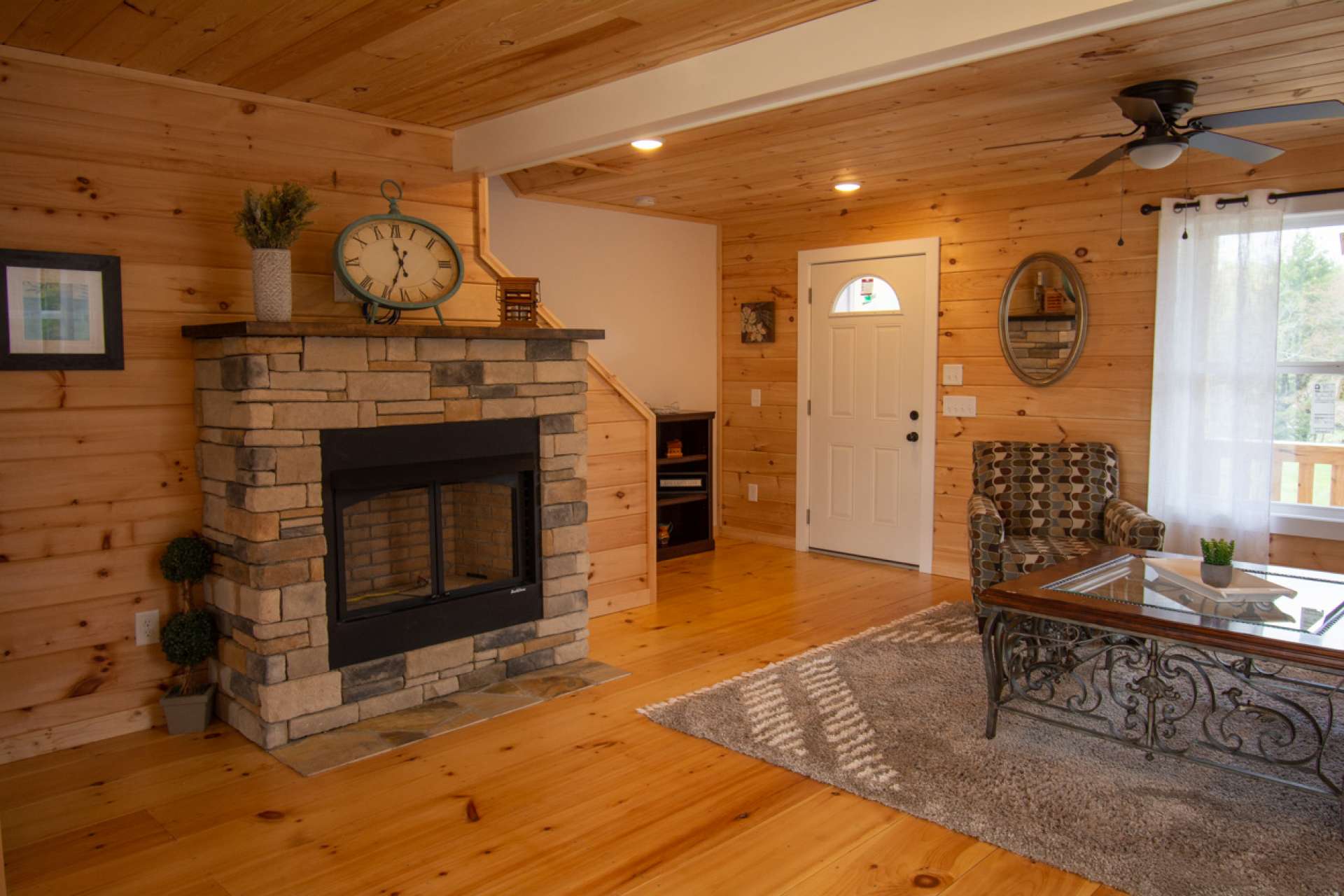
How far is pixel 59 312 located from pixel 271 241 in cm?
69

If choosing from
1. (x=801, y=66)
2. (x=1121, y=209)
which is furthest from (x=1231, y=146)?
(x=801, y=66)

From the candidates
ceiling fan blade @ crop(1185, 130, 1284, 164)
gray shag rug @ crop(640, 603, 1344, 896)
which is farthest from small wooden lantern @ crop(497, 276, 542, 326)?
ceiling fan blade @ crop(1185, 130, 1284, 164)

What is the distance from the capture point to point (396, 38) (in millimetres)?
2836

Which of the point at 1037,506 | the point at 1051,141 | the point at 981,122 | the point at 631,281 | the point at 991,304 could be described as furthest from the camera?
the point at 631,281

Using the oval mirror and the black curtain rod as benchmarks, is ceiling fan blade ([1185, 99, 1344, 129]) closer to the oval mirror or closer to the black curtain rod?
the black curtain rod

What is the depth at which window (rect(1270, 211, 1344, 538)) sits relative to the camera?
444 cm

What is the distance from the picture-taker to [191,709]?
3332 mm

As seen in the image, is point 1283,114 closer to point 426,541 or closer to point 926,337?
point 926,337

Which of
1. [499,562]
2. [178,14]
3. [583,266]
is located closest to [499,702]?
[499,562]

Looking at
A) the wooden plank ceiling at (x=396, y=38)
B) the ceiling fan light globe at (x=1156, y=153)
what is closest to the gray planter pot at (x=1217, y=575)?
the ceiling fan light globe at (x=1156, y=153)

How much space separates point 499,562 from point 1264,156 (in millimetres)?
3250

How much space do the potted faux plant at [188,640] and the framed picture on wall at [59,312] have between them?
0.67 m

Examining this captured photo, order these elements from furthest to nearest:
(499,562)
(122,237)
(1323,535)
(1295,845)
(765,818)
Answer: (1323,535), (499,562), (122,237), (765,818), (1295,845)

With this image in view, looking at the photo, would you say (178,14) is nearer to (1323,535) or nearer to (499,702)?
(499,702)
